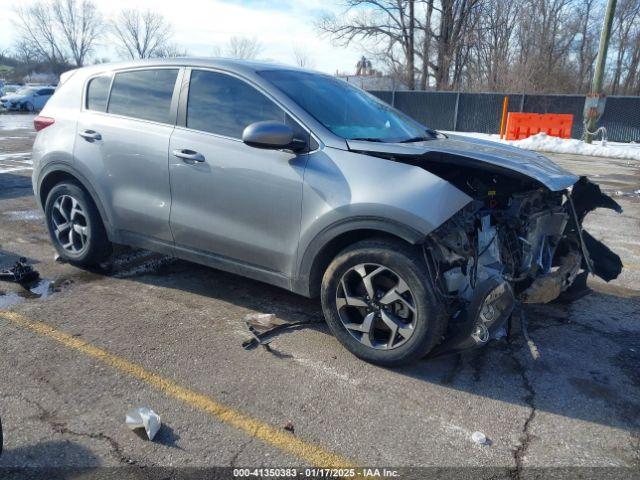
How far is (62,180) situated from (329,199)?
9.28 feet

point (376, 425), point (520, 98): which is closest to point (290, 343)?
point (376, 425)

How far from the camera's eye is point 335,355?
3316 millimetres

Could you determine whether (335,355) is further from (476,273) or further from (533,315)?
(533,315)

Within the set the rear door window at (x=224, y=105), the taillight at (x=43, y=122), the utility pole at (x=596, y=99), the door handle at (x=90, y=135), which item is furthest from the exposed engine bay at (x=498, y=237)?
the utility pole at (x=596, y=99)

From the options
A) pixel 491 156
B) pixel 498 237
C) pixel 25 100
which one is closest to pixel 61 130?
pixel 491 156

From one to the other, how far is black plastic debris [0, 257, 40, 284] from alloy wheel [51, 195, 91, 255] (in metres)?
0.37

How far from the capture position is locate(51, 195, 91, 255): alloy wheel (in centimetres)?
448

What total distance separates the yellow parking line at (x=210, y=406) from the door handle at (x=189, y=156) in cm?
144

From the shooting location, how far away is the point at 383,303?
3.08 meters

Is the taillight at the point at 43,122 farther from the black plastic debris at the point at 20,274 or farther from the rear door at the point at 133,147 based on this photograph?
the black plastic debris at the point at 20,274

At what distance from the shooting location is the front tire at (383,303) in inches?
116

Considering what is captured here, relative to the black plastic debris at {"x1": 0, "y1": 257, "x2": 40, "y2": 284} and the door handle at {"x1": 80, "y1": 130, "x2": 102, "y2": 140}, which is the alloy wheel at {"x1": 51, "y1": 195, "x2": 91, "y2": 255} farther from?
the door handle at {"x1": 80, "y1": 130, "x2": 102, "y2": 140}

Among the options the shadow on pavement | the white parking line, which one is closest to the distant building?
the white parking line

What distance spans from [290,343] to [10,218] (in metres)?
4.93
